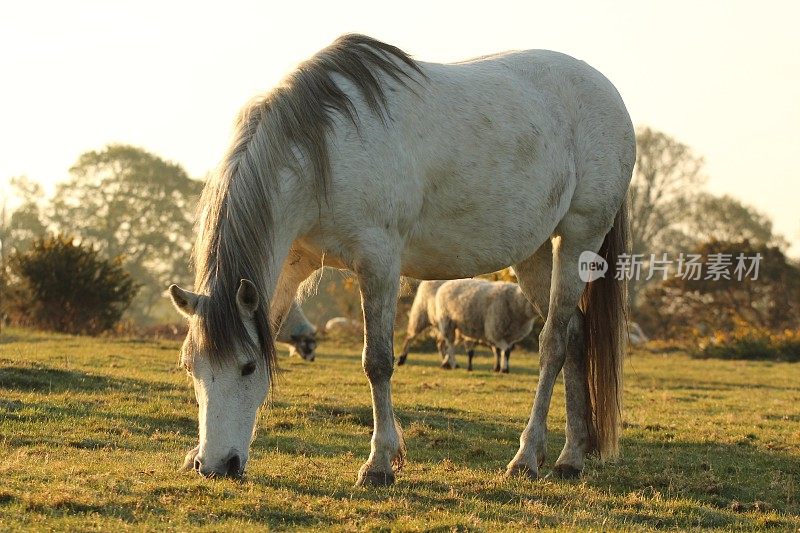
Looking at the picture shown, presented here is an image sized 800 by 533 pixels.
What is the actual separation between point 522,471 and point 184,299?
8.18ft

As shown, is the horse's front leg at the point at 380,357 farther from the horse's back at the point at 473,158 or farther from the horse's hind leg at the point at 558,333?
the horse's hind leg at the point at 558,333

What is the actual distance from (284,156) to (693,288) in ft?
101

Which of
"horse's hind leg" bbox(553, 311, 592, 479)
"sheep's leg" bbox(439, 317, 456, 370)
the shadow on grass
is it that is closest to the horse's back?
"horse's hind leg" bbox(553, 311, 592, 479)

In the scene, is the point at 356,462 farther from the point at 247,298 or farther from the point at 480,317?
the point at 480,317

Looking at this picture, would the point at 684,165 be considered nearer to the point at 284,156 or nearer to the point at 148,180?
the point at 148,180

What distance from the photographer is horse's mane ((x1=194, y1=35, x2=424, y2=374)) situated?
185 inches

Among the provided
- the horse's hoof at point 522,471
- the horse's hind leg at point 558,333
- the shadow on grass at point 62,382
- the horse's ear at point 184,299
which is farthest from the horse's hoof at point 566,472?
the shadow on grass at point 62,382

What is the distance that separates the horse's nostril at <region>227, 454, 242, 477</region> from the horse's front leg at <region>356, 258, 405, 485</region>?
2.46ft

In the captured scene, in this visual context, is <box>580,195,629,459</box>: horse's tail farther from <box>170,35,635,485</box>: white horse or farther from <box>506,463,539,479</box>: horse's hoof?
<box>506,463,539,479</box>: horse's hoof

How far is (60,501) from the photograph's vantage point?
14.6 feet

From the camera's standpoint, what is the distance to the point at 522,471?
19.8 ft

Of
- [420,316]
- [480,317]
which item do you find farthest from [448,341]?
[420,316]

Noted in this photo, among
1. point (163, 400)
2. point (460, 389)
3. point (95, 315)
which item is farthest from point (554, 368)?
point (95, 315)

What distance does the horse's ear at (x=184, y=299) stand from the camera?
15.2ft
